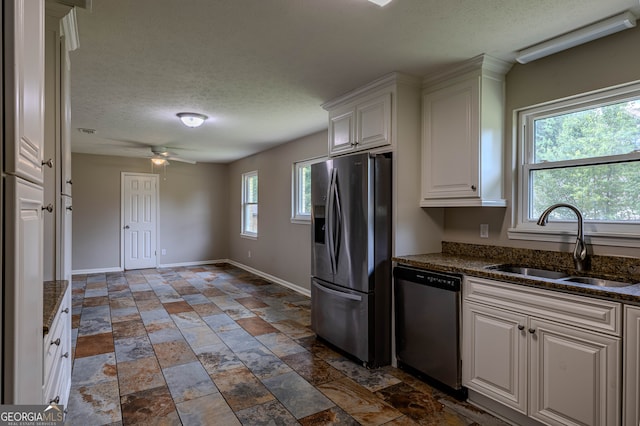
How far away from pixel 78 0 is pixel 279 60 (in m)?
1.22

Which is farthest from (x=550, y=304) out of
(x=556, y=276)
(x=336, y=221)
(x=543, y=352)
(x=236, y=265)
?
(x=236, y=265)

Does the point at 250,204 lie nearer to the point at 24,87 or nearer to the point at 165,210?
the point at 165,210

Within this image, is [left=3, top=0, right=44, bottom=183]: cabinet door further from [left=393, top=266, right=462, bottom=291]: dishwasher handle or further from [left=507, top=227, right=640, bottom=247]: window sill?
[left=507, top=227, right=640, bottom=247]: window sill

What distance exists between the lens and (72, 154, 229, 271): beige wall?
6.86 m

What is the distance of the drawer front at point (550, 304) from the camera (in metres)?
1.74

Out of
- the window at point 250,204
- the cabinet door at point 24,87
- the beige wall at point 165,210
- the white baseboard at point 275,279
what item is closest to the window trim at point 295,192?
the white baseboard at point 275,279

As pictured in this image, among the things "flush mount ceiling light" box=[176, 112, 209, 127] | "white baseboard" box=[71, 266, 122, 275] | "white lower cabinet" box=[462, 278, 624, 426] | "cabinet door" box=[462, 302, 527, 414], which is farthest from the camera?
"white baseboard" box=[71, 266, 122, 275]

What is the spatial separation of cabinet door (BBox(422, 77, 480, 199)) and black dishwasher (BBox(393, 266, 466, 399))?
70cm

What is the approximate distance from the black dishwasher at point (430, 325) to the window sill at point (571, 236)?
0.67 metres

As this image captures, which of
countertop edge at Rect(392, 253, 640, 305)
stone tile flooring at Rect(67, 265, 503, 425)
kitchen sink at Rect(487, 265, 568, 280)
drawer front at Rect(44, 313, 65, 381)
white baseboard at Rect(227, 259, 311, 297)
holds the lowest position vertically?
stone tile flooring at Rect(67, 265, 503, 425)

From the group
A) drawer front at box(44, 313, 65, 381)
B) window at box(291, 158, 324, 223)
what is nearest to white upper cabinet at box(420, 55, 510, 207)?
drawer front at box(44, 313, 65, 381)

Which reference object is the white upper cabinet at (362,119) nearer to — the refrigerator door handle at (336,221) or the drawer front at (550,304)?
the refrigerator door handle at (336,221)

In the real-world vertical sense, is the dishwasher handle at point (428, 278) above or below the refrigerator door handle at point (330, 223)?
below

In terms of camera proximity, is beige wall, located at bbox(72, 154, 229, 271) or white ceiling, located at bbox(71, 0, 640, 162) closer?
white ceiling, located at bbox(71, 0, 640, 162)
